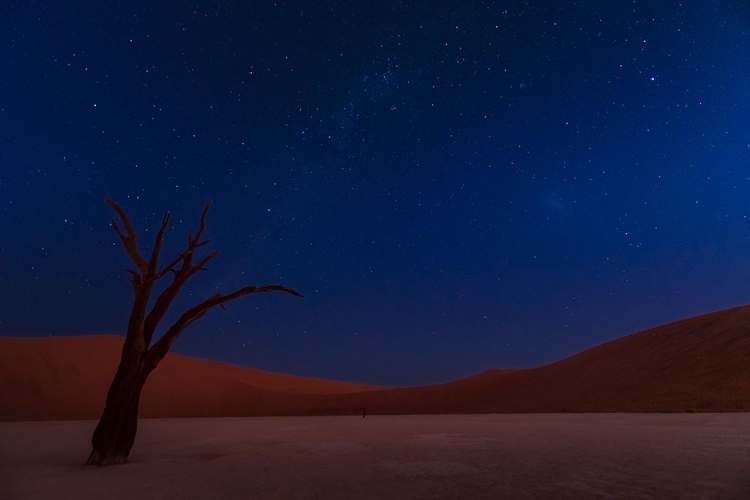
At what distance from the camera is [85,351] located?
5600 centimetres

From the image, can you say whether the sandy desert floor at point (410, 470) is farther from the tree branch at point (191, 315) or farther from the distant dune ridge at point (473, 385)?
the distant dune ridge at point (473, 385)

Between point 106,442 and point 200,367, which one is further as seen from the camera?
point 200,367

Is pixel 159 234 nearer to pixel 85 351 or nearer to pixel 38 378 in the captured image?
pixel 38 378

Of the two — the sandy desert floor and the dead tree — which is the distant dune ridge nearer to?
the sandy desert floor

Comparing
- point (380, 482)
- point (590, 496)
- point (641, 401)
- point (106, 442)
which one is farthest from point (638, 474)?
point (641, 401)

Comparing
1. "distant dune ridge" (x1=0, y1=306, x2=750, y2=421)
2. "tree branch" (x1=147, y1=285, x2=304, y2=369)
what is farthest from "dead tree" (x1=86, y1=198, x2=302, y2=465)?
"distant dune ridge" (x1=0, y1=306, x2=750, y2=421)

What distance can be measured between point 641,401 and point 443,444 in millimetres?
23027

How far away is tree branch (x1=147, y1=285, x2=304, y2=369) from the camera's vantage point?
1077 cm

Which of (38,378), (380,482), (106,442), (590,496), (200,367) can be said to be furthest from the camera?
(200,367)

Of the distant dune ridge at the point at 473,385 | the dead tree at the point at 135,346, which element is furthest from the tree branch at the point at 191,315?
the distant dune ridge at the point at 473,385

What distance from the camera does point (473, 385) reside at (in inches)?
2083

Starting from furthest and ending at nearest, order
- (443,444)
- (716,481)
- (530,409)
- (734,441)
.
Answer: (530,409) < (443,444) < (734,441) < (716,481)

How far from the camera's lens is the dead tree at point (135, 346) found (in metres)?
10.0

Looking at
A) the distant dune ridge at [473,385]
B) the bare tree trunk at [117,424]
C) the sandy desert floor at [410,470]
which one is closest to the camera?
the sandy desert floor at [410,470]
